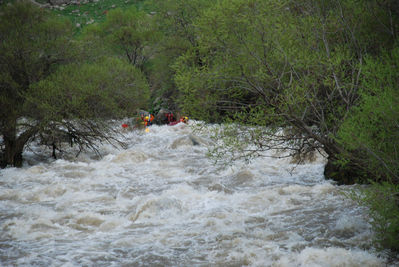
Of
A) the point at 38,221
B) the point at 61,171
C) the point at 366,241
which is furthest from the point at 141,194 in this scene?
the point at 366,241

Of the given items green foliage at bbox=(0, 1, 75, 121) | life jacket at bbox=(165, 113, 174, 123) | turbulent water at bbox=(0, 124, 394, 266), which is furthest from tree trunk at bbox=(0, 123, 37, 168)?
life jacket at bbox=(165, 113, 174, 123)

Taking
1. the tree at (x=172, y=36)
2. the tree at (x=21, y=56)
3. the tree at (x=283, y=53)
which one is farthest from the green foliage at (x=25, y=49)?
the tree at (x=172, y=36)

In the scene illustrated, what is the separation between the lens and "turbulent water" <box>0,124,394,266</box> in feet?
21.1

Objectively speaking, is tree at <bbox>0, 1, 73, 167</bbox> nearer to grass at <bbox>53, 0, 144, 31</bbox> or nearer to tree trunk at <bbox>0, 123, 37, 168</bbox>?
tree trunk at <bbox>0, 123, 37, 168</bbox>

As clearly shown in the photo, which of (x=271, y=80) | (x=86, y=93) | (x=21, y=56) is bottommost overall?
(x=86, y=93)

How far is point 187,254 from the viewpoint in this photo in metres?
6.57

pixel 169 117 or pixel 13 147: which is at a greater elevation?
pixel 13 147

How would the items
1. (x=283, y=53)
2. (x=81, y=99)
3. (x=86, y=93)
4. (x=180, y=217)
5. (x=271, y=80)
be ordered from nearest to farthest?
(x=283, y=53)
(x=271, y=80)
(x=180, y=217)
(x=81, y=99)
(x=86, y=93)

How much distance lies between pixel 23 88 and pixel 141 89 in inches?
168

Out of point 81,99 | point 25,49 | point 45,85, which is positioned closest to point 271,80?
point 81,99

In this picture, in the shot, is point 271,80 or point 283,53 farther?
point 271,80

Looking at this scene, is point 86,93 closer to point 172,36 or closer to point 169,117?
point 169,117

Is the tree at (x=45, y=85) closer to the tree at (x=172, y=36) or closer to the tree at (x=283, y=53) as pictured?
the tree at (x=283, y=53)

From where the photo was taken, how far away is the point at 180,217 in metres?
8.42
